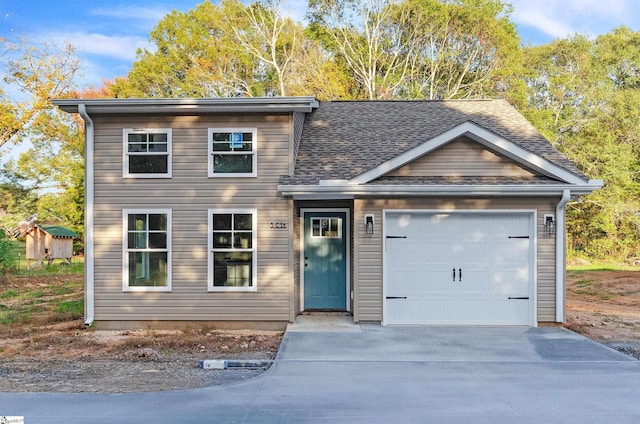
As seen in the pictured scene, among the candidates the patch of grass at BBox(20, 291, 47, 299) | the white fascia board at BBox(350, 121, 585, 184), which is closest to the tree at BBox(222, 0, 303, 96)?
the patch of grass at BBox(20, 291, 47, 299)

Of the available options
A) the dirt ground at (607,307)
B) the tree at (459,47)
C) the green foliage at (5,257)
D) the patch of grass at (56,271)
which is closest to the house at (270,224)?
the dirt ground at (607,307)

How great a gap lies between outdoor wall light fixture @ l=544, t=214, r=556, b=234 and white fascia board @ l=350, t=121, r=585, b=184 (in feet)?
2.48

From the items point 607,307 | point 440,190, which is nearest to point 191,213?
point 440,190

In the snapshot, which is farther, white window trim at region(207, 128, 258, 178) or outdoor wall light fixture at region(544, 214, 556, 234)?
white window trim at region(207, 128, 258, 178)

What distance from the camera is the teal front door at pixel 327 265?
1077cm

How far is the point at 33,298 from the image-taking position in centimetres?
1438

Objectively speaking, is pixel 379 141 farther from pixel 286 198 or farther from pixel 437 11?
pixel 437 11

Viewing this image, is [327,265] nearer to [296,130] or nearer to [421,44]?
[296,130]

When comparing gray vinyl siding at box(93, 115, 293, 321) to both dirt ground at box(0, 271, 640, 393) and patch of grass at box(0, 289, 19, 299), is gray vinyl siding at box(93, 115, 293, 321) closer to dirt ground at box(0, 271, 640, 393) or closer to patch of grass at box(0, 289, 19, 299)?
dirt ground at box(0, 271, 640, 393)

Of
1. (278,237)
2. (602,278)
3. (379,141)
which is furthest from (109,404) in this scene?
(602,278)

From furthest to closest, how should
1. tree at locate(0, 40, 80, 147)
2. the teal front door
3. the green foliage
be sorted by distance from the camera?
tree at locate(0, 40, 80, 147) → the green foliage → the teal front door

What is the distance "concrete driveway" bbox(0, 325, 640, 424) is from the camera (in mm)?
5070

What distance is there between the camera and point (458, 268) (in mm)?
9703

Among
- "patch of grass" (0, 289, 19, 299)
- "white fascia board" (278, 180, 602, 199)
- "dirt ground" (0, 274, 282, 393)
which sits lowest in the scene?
"patch of grass" (0, 289, 19, 299)
